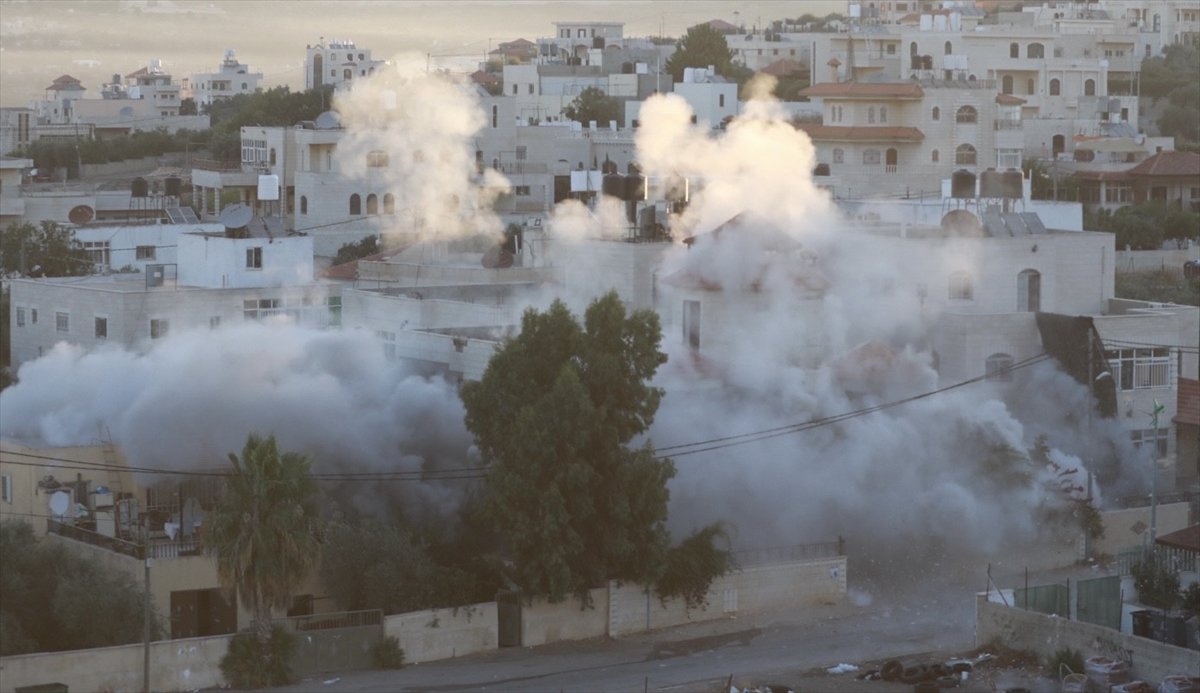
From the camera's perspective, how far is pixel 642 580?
1567 inches

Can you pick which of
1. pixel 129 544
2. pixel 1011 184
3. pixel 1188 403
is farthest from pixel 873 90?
pixel 129 544

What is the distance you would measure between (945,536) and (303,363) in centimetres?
1288

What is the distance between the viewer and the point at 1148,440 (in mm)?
50750

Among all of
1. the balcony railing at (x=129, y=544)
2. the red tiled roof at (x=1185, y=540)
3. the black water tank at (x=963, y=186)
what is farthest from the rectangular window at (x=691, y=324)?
the balcony railing at (x=129, y=544)

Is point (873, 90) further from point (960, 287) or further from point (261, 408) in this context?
point (261, 408)

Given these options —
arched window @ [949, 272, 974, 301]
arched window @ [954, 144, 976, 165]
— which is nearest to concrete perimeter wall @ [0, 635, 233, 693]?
arched window @ [949, 272, 974, 301]

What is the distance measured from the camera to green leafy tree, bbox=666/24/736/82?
115m

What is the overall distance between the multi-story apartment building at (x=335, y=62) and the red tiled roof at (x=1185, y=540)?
8906cm

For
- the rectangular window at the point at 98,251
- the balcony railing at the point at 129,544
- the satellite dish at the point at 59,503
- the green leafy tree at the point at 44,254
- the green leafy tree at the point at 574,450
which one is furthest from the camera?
the rectangular window at the point at 98,251

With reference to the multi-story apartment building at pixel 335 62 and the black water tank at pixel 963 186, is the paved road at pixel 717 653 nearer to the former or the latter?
the black water tank at pixel 963 186

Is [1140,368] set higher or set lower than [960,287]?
lower

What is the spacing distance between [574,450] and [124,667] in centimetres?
848

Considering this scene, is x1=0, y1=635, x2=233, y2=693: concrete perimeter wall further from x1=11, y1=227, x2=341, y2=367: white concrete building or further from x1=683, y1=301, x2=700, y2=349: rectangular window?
x1=11, y1=227, x2=341, y2=367: white concrete building

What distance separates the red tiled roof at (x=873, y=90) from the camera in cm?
8544
